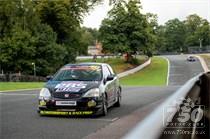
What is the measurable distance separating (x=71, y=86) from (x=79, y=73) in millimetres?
1305

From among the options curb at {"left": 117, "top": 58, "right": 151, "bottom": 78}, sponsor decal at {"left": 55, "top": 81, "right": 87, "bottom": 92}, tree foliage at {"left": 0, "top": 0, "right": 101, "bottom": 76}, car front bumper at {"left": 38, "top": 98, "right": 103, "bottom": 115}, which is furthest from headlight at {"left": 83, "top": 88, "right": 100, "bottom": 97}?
curb at {"left": 117, "top": 58, "right": 151, "bottom": 78}

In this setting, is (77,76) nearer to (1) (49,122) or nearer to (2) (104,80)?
(2) (104,80)

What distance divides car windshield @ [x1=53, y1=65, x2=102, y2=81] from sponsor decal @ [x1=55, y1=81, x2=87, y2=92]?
589 millimetres

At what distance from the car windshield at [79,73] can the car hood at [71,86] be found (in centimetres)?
47

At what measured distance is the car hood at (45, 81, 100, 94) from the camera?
508 inches

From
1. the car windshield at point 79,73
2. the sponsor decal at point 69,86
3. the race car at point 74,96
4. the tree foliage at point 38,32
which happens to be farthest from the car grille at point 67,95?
the tree foliage at point 38,32

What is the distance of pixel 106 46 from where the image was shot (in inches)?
3937

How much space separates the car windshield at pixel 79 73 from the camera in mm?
13953

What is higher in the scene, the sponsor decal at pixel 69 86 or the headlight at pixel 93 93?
the sponsor decal at pixel 69 86

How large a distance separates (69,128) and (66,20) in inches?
2888

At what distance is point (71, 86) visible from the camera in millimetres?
13070

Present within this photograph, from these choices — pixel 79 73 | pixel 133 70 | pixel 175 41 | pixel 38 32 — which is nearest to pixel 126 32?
pixel 133 70

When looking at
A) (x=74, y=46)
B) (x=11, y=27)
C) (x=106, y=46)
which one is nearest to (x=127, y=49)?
(x=106, y=46)

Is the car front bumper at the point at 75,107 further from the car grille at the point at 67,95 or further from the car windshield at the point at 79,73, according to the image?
the car windshield at the point at 79,73
